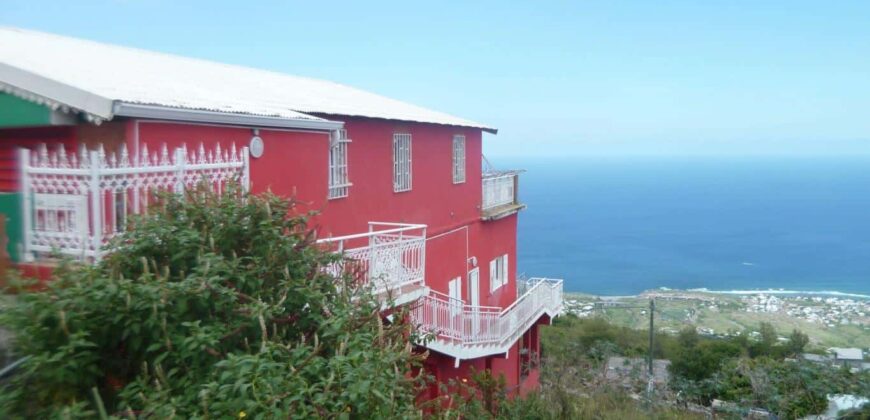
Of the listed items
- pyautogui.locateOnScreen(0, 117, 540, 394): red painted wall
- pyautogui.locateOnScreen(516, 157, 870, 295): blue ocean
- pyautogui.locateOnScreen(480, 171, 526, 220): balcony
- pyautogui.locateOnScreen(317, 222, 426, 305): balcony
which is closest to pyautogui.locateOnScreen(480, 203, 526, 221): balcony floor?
pyautogui.locateOnScreen(480, 171, 526, 220): balcony

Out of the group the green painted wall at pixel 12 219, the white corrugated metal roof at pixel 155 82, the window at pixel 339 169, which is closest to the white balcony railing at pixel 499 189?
the white corrugated metal roof at pixel 155 82

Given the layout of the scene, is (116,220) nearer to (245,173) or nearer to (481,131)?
(245,173)

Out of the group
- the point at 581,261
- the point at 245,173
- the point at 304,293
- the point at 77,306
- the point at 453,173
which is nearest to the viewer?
the point at 77,306

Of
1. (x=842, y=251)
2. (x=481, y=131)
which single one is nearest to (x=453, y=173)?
(x=481, y=131)

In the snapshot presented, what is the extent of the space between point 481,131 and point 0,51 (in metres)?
12.9

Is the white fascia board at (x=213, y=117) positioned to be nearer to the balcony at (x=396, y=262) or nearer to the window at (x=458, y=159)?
the balcony at (x=396, y=262)

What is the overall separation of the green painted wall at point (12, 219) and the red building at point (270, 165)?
0.02 m

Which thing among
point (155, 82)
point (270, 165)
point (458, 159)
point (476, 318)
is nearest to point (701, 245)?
point (458, 159)

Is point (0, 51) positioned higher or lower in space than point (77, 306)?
higher

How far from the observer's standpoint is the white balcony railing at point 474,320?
513 inches

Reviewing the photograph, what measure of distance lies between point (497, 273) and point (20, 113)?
15.4 metres

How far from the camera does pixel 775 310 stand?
64312 mm

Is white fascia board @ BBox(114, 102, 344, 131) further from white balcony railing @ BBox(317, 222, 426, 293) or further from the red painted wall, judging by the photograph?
white balcony railing @ BBox(317, 222, 426, 293)

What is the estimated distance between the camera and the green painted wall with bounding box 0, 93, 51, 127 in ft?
21.4
